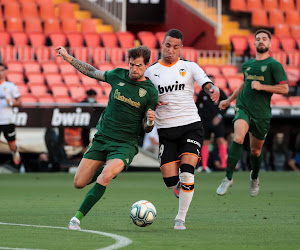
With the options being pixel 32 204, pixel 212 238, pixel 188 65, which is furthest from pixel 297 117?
pixel 212 238

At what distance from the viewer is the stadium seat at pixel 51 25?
88.7 ft

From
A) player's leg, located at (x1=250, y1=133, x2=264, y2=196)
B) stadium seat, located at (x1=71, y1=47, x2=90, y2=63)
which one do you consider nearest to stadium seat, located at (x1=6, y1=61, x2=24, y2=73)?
stadium seat, located at (x1=71, y1=47, x2=90, y2=63)

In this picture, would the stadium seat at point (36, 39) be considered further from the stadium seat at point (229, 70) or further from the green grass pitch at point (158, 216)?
the green grass pitch at point (158, 216)

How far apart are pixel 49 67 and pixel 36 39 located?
194cm

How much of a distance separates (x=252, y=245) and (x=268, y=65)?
5321 mm

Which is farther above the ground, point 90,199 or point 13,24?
point 13,24

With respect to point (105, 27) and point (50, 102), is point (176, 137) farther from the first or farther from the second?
point (105, 27)

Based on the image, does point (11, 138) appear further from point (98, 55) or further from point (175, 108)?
point (175, 108)

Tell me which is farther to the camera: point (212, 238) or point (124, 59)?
point (124, 59)

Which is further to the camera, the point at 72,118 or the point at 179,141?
the point at 72,118

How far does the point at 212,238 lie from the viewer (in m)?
7.61

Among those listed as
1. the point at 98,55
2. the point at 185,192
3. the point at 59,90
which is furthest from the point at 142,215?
the point at 98,55

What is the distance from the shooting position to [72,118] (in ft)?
64.9

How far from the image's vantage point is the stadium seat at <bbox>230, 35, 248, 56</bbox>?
91.9 ft
